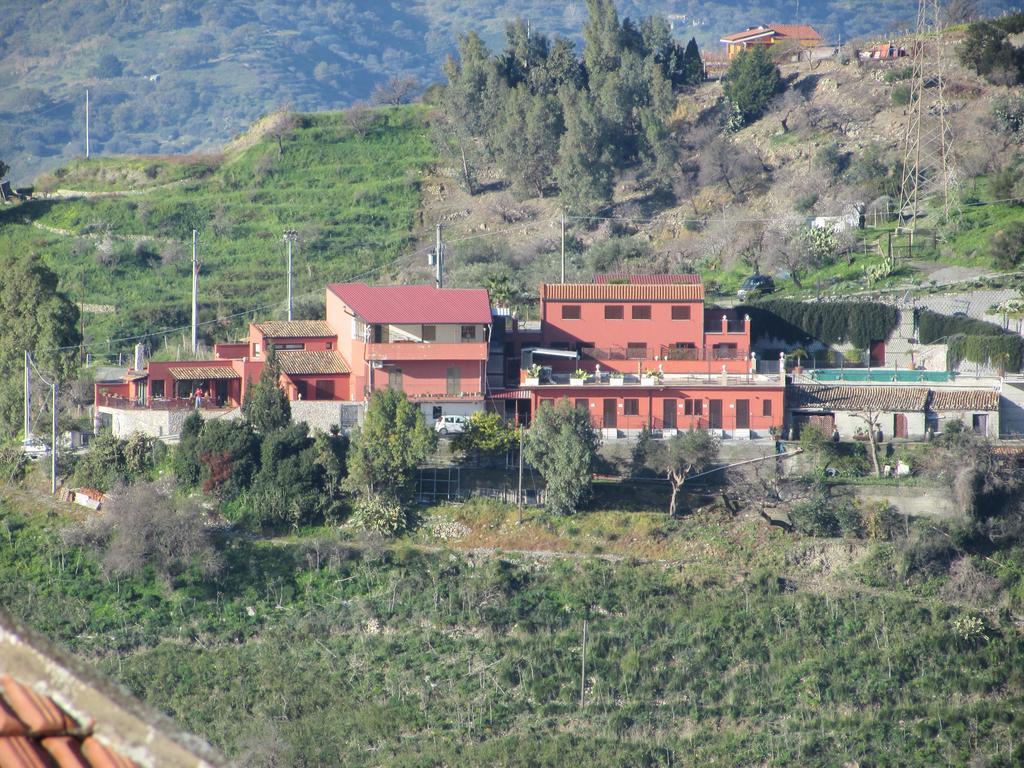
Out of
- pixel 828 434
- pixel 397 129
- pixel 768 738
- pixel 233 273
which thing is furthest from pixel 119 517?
pixel 397 129

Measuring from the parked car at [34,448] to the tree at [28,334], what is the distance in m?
2.10

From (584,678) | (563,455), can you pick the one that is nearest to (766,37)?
(563,455)

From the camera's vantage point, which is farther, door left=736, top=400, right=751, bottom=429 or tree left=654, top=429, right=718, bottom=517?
door left=736, top=400, right=751, bottom=429

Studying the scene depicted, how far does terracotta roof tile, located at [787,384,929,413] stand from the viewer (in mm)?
46125

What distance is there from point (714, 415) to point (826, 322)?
852 centimetres

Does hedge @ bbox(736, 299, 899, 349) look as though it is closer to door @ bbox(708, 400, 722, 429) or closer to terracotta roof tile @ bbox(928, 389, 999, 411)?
terracotta roof tile @ bbox(928, 389, 999, 411)

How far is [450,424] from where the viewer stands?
147 ft

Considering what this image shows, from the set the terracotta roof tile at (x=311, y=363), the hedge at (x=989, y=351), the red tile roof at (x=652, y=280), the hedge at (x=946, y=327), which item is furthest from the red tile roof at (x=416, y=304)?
the hedge at (x=989, y=351)

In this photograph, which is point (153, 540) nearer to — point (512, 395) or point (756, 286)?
point (512, 395)

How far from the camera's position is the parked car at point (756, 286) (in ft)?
194

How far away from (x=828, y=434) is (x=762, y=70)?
41429 mm

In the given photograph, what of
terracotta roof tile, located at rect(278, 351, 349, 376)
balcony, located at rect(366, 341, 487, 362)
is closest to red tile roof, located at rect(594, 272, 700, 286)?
balcony, located at rect(366, 341, 487, 362)

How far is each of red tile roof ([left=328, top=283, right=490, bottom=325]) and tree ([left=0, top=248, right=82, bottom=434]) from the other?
8220 mm

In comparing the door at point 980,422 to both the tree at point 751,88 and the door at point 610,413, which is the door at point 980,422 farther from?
the tree at point 751,88
